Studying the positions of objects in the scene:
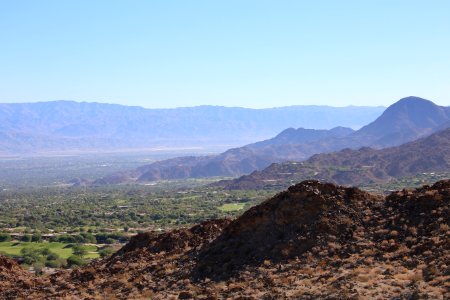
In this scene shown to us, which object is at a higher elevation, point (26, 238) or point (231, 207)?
point (26, 238)

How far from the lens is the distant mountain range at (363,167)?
13625 centimetres

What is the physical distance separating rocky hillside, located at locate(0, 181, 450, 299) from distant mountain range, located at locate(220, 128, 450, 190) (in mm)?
108046

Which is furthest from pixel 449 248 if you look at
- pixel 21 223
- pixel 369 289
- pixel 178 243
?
pixel 21 223

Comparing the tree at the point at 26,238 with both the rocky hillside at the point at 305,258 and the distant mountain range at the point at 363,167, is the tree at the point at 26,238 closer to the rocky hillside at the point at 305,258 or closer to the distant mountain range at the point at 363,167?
the rocky hillside at the point at 305,258

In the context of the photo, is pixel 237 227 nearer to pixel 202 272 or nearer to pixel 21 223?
pixel 202 272

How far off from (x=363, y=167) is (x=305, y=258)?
131 meters

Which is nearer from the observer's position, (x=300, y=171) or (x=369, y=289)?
(x=369, y=289)

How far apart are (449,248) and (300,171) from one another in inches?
5349

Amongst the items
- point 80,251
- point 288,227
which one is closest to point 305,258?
point 288,227

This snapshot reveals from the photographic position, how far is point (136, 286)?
2152 cm

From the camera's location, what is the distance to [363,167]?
5768 inches

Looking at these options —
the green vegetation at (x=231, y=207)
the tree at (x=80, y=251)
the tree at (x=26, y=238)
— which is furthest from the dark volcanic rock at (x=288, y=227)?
the green vegetation at (x=231, y=207)

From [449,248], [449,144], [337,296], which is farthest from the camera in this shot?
[449,144]

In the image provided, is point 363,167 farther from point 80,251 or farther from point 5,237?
point 80,251
